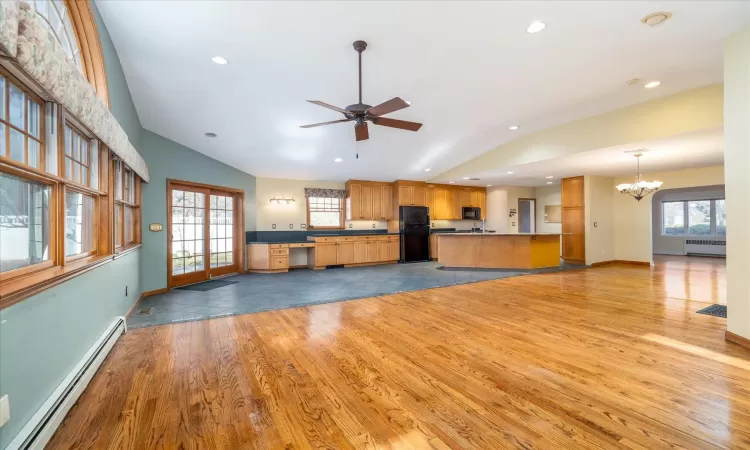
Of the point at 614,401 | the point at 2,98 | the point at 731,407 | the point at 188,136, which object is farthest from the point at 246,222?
the point at 731,407

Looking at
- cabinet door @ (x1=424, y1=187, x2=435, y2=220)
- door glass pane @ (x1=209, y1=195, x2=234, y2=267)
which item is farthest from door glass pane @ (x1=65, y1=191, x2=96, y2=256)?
cabinet door @ (x1=424, y1=187, x2=435, y2=220)

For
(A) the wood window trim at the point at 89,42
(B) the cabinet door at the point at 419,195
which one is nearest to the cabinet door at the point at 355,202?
(B) the cabinet door at the point at 419,195

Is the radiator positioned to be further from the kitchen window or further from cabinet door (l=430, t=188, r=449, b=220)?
cabinet door (l=430, t=188, r=449, b=220)

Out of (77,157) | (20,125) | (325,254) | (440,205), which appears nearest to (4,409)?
(20,125)

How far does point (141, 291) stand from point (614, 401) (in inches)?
220

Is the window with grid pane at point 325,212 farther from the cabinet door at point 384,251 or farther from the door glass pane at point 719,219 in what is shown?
the door glass pane at point 719,219

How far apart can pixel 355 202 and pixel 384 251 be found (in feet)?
5.01

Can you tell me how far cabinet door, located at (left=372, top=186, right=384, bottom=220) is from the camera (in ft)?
28.0

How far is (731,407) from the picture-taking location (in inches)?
69.1

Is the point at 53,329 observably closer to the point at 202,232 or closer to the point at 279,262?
the point at 202,232

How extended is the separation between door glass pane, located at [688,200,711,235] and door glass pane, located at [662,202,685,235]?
191 mm

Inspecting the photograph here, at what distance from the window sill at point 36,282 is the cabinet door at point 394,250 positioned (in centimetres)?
665

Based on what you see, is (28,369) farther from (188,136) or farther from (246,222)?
(246,222)

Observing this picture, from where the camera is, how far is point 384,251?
841cm
